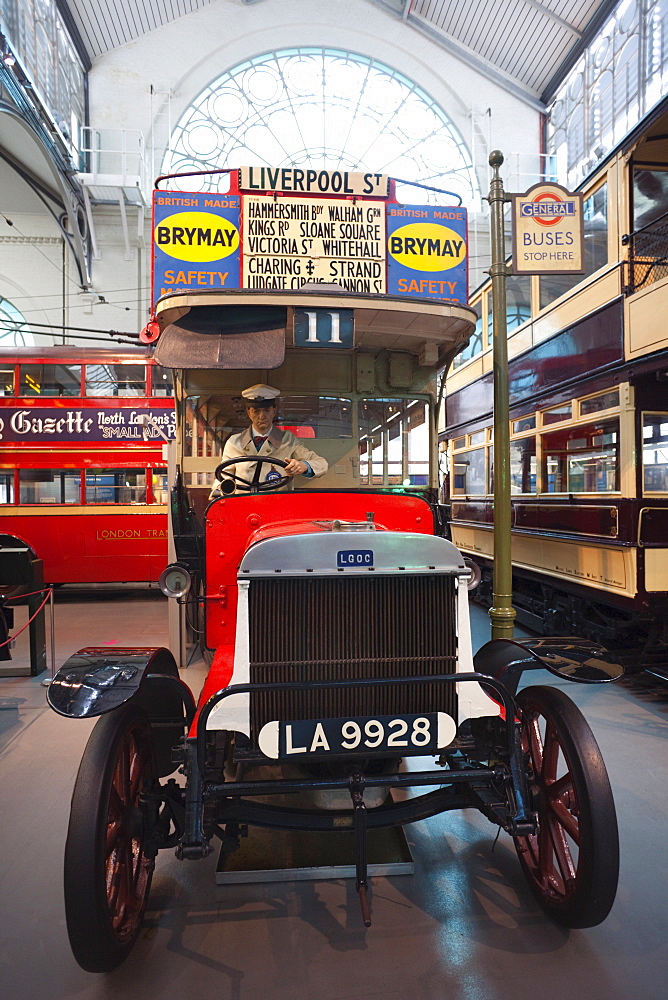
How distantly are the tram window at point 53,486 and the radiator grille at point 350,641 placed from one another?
7.73 metres

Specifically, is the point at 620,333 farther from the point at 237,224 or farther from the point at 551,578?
the point at 237,224

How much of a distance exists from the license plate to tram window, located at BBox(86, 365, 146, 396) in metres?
7.90

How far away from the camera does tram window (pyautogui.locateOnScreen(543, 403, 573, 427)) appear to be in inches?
223

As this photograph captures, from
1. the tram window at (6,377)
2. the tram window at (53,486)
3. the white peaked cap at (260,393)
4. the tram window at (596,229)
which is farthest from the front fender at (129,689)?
the tram window at (6,377)

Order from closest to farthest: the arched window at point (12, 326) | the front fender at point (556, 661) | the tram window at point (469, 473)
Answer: the front fender at point (556, 661) < the tram window at point (469, 473) < the arched window at point (12, 326)

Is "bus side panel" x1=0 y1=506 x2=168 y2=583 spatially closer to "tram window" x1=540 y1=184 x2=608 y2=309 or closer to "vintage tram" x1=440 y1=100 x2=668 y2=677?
"vintage tram" x1=440 y1=100 x2=668 y2=677

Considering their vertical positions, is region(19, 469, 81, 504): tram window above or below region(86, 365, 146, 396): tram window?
below

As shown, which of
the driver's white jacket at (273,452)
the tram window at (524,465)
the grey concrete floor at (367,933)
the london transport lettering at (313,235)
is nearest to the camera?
the grey concrete floor at (367,933)

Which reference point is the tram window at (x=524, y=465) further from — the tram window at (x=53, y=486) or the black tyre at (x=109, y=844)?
the tram window at (x=53, y=486)

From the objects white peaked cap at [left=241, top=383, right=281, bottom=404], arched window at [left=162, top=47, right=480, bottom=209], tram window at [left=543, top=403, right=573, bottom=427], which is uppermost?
arched window at [left=162, top=47, right=480, bottom=209]

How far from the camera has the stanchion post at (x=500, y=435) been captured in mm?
4441

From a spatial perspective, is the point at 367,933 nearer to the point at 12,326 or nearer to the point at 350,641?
the point at 350,641

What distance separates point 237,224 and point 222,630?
11.0 feet

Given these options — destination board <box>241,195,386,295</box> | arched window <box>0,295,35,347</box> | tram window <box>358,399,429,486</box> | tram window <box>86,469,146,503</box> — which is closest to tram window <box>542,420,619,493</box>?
tram window <box>358,399,429,486</box>
